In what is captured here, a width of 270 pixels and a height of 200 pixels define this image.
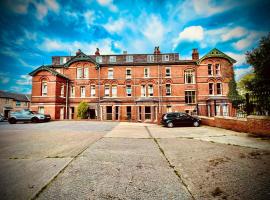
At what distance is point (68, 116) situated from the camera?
77.0 ft

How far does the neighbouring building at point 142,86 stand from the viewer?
889 inches

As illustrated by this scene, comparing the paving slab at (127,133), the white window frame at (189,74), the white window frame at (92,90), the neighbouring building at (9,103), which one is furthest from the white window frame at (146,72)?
the neighbouring building at (9,103)

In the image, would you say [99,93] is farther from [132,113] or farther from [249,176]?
[249,176]

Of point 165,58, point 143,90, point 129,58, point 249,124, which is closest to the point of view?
point 249,124

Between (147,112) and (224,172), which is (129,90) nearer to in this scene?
(147,112)

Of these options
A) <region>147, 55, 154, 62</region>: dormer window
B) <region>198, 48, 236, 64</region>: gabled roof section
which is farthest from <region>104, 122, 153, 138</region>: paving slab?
<region>198, 48, 236, 64</region>: gabled roof section

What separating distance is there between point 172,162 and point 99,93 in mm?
21263

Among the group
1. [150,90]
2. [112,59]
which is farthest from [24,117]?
[150,90]

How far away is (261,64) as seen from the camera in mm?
7957

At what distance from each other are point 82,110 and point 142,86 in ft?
36.1

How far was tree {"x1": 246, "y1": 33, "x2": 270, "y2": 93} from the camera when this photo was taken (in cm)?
782

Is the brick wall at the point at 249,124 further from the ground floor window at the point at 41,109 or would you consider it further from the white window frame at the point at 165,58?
the ground floor window at the point at 41,109

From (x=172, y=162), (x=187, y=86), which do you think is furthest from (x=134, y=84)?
(x=172, y=162)

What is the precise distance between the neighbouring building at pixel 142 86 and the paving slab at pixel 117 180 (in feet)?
60.4
